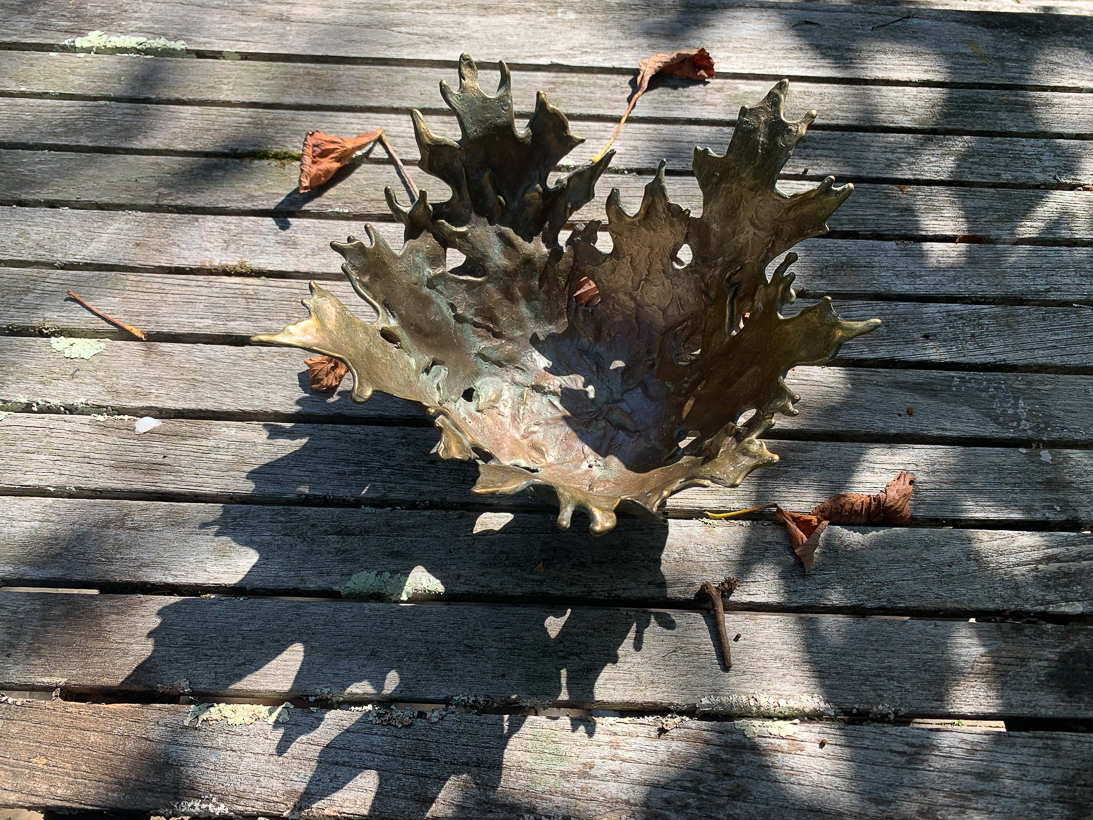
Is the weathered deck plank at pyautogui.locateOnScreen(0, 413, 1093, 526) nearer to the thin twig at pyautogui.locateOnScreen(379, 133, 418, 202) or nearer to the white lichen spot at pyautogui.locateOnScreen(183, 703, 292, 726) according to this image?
A: the white lichen spot at pyautogui.locateOnScreen(183, 703, 292, 726)

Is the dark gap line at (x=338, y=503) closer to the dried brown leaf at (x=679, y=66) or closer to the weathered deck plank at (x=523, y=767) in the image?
the weathered deck plank at (x=523, y=767)

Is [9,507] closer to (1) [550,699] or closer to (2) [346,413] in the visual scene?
(2) [346,413]

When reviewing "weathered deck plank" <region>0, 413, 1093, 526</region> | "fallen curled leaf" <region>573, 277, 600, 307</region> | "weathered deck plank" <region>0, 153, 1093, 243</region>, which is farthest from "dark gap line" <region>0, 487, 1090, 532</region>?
"weathered deck plank" <region>0, 153, 1093, 243</region>

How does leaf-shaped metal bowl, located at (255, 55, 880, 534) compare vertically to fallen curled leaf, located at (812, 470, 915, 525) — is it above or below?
above

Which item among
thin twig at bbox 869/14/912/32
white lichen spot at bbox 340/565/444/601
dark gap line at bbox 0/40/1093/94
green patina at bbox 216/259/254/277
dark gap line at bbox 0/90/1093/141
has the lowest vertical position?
white lichen spot at bbox 340/565/444/601

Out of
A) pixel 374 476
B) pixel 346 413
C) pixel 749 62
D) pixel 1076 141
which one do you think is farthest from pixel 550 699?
pixel 1076 141

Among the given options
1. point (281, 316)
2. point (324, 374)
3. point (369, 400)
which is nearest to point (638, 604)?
point (369, 400)

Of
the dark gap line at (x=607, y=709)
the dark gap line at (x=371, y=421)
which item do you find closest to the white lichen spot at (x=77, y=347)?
the dark gap line at (x=371, y=421)
